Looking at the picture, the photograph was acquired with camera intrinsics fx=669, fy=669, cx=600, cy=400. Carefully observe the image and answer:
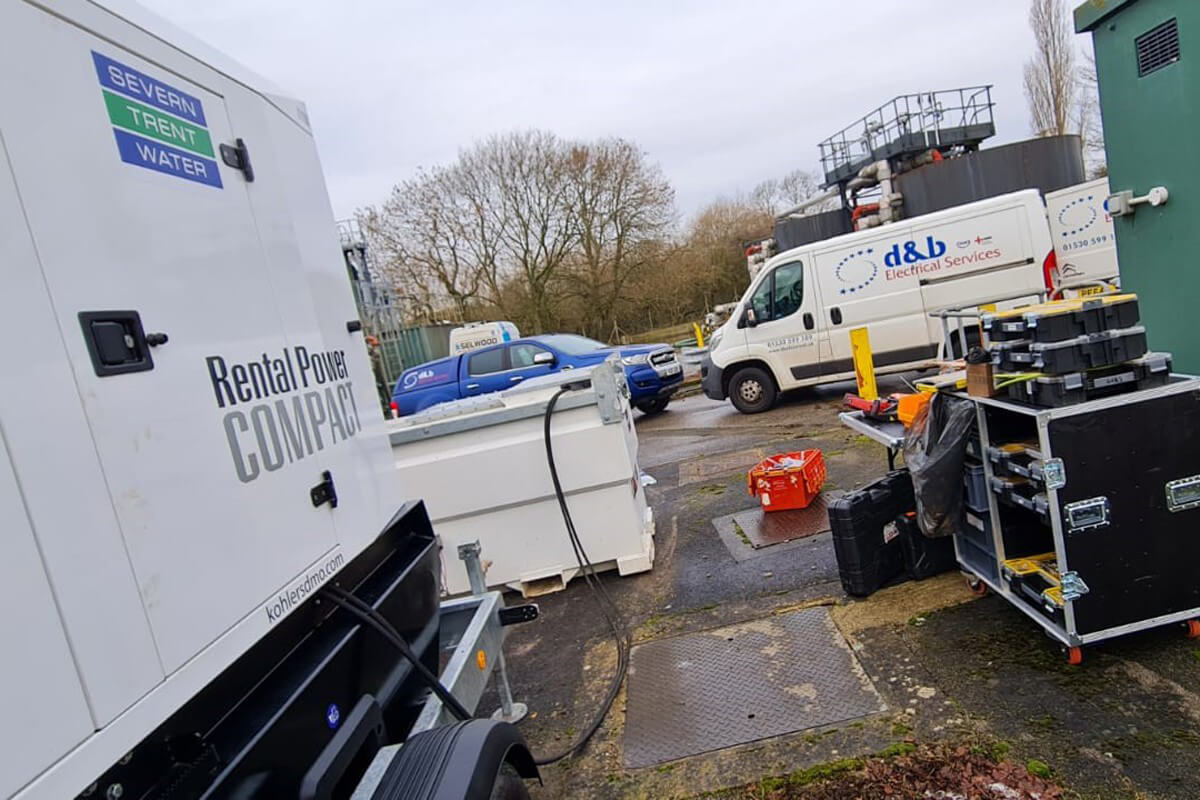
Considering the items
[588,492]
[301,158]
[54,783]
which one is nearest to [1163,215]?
[588,492]

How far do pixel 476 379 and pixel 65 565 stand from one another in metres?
11.1

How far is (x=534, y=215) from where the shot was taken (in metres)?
27.6

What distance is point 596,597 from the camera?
4695 millimetres

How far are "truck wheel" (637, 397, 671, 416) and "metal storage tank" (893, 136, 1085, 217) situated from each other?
1398 centimetres

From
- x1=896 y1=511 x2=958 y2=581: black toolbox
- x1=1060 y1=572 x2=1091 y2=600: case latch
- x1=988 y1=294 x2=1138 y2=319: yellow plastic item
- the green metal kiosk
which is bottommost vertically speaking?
x1=896 y1=511 x2=958 y2=581: black toolbox

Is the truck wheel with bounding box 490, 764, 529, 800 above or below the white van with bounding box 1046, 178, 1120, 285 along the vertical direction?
below

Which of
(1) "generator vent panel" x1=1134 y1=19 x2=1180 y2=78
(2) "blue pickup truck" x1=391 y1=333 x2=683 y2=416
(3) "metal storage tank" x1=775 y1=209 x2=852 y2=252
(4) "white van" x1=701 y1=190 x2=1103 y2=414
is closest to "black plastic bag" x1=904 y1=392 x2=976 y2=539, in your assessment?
(1) "generator vent panel" x1=1134 y1=19 x2=1180 y2=78

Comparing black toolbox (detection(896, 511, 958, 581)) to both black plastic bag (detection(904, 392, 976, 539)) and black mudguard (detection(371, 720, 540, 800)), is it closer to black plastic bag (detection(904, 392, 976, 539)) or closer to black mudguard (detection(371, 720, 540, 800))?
black plastic bag (detection(904, 392, 976, 539))

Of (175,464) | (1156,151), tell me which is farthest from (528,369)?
(175,464)

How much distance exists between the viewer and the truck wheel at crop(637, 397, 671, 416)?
12.3 metres

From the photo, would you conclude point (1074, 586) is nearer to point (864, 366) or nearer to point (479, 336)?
point (864, 366)

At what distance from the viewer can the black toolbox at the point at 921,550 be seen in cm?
398

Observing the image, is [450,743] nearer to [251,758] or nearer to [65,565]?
[251,758]

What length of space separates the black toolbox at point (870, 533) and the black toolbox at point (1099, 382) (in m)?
1.15
